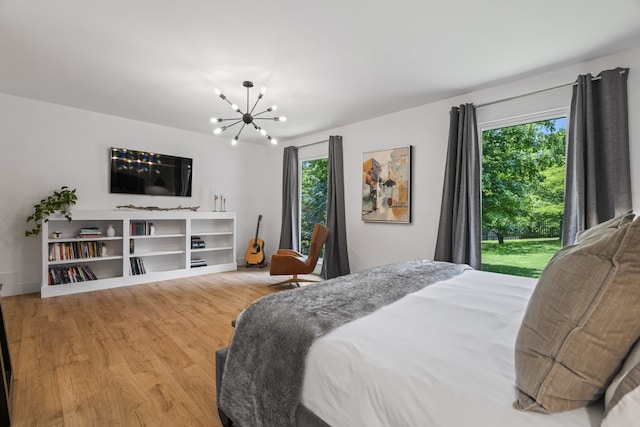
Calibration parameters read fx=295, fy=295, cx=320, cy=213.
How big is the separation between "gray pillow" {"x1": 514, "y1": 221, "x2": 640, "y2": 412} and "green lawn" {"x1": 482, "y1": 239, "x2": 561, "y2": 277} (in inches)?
109

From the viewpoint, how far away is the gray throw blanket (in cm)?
114

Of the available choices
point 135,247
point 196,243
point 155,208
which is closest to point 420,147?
point 196,243

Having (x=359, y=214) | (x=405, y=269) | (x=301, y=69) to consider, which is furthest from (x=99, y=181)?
(x=405, y=269)

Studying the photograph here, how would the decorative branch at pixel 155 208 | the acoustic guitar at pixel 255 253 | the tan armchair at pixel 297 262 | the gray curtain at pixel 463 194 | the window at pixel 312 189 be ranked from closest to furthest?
the gray curtain at pixel 463 194
the tan armchair at pixel 297 262
the decorative branch at pixel 155 208
the window at pixel 312 189
the acoustic guitar at pixel 255 253

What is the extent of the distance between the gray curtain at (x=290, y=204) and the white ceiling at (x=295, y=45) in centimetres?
192

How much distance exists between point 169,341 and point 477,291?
242 cm

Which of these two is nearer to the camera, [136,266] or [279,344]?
[279,344]

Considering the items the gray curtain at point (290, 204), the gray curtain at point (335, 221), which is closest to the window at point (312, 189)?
the gray curtain at point (290, 204)

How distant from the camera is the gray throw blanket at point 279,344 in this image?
44.9 inches

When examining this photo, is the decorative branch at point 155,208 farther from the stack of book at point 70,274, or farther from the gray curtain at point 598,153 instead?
the gray curtain at point 598,153

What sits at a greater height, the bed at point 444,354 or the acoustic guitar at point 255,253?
the bed at point 444,354

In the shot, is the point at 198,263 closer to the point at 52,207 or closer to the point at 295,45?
the point at 52,207

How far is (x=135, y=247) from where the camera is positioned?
15.4 feet

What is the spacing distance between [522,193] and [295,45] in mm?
2763
